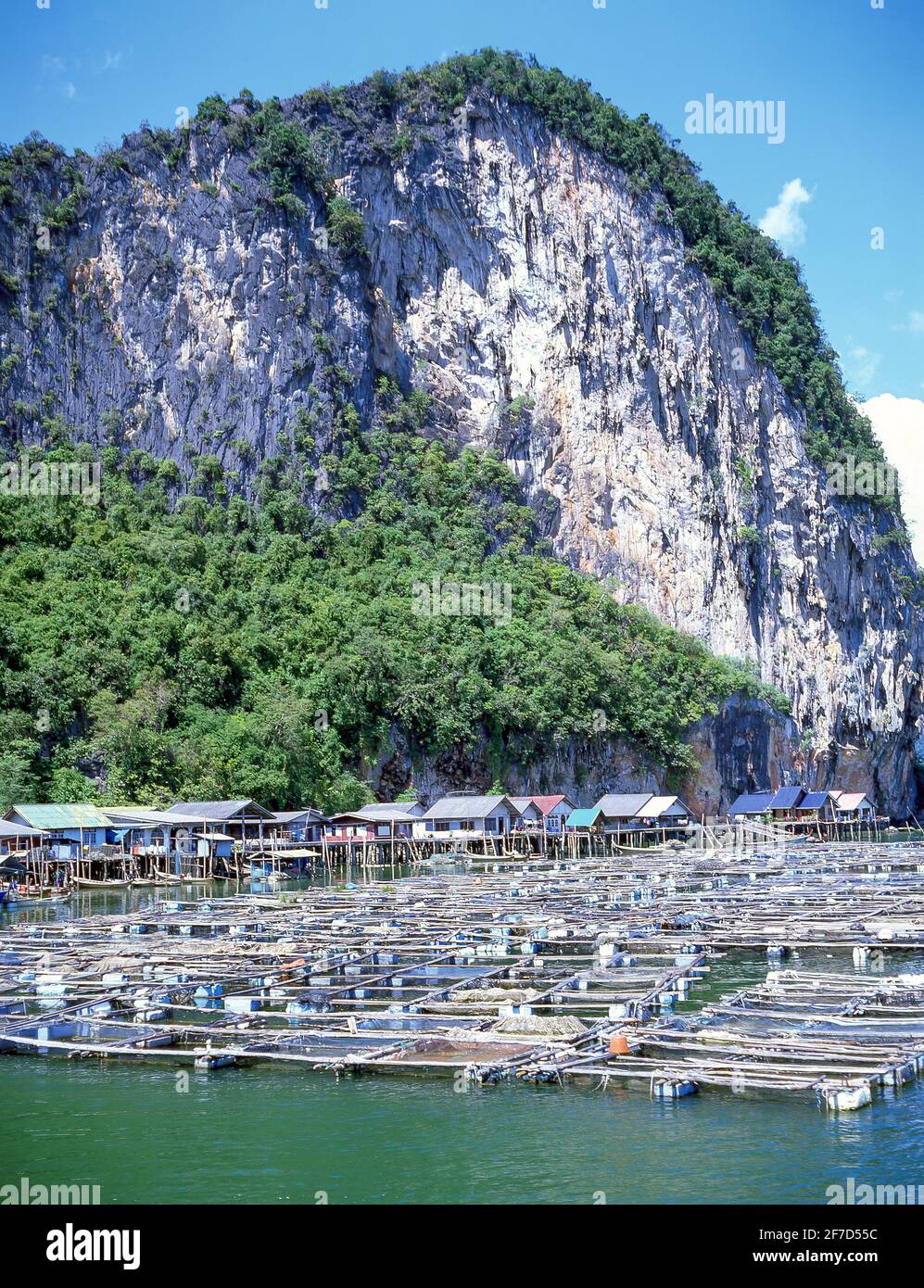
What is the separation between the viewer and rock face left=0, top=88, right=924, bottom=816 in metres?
97.0

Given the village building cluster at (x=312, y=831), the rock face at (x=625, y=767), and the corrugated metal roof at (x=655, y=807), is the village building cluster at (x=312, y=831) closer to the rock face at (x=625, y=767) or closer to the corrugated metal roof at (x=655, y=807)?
the corrugated metal roof at (x=655, y=807)

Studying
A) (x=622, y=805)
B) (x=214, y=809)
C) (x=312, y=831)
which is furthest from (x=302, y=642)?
(x=622, y=805)

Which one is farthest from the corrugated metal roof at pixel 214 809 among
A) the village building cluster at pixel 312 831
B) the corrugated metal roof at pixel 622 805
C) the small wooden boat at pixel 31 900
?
the corrugated metal roof at pixel 622 805

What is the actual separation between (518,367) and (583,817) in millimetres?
45775

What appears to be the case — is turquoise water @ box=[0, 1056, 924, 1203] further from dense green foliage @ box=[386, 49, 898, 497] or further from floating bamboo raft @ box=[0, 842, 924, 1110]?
dense green foliage @ box=[386, 49, 898, 497]

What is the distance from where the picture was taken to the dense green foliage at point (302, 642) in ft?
218

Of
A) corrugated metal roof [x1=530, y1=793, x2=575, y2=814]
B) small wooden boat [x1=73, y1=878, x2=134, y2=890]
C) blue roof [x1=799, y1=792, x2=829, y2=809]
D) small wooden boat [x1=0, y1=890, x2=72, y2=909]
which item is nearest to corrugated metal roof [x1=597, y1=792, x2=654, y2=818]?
corrugated metal roof [x1=530, y1=793, x2=575, y2=814]

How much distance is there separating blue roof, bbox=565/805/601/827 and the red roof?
127 cm

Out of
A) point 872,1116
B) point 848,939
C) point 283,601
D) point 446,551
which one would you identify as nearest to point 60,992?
point 872,1116

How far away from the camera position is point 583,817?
75.8m

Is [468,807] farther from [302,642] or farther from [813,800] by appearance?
[813,800]

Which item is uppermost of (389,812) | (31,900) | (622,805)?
(389,812)

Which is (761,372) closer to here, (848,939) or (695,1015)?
(848,939)

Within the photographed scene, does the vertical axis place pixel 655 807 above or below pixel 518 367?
below
